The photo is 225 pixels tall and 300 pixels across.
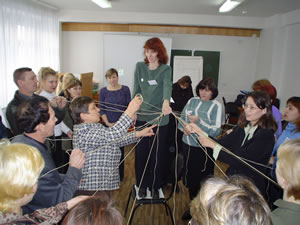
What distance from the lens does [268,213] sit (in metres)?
0.81

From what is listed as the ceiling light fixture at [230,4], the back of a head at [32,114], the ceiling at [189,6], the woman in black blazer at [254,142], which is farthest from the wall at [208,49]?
the back of a head at [32,114]

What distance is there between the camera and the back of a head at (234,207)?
773 millimetres

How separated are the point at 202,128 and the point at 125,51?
4184 mm

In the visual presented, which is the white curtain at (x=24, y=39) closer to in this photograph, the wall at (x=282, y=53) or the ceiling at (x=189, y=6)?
the ceiling at (x=189, y=6)

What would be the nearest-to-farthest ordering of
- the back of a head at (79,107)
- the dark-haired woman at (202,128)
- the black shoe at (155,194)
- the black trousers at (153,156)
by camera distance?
the back of a head at (79,107)
the black shoe at (155,194)
the black trousers at (153,156)
the dark-haired woman at (202,128)

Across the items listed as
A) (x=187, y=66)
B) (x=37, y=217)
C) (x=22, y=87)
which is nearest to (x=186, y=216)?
(x=37, y=217)

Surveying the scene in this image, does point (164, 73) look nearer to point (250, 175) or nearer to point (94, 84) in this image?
point (250, 175)

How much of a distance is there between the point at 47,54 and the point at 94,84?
Answer: 137 cm

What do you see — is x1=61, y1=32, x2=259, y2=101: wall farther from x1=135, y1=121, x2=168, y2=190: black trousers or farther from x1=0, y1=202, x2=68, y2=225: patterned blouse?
x1=0, y1=202, x2=68, y2=225: patterned blouse

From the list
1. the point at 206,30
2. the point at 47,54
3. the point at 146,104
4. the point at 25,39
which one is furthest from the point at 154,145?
the point at 206,30

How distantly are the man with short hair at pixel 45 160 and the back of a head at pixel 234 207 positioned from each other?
889 mm

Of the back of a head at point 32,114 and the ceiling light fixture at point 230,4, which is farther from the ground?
the ceiling light fixture at point 230,4

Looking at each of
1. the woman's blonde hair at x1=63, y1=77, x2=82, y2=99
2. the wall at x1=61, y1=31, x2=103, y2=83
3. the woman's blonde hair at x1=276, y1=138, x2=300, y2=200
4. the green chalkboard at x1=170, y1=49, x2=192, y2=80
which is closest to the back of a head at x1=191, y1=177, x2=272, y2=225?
the woman's blonde hair at x1=276, y1=138, x2=300, y2=200

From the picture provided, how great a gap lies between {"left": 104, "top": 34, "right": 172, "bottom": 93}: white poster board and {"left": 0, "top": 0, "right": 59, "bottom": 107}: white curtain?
4.57 ft
